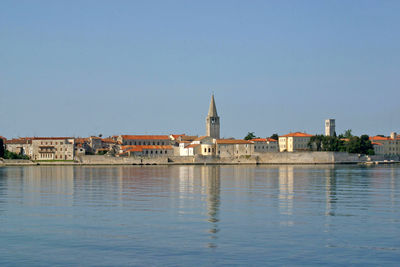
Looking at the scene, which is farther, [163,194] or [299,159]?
[299,159]

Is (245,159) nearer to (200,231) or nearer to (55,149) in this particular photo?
(55,149)

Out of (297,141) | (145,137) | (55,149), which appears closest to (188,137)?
(145,137)

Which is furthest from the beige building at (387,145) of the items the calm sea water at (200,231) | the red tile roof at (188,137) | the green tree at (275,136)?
the calm sea water at (200,231)

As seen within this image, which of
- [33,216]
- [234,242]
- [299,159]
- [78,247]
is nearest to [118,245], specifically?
[78,247]

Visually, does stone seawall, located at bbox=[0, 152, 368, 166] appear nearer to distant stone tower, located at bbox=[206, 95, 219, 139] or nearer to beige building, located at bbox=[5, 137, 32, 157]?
distant stone tower, located at bbox=[206, 95, 219, 139]

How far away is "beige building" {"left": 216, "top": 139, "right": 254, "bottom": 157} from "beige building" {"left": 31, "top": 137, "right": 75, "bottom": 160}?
24.1 metres

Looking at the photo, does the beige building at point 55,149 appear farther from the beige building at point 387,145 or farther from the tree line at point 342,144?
the beige building at point 387,145

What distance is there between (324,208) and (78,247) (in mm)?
9596

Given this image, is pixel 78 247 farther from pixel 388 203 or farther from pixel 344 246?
pixel 388 203

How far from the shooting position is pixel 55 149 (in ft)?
307

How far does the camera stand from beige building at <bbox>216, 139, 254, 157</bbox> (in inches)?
3684

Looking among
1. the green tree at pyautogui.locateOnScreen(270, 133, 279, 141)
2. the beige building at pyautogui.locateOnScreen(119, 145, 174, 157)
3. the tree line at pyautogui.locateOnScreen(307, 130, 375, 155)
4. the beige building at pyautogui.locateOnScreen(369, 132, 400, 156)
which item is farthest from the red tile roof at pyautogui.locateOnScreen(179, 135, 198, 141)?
the beige building at pyautogui.locateOnScreen(369, 132, 400, 156)

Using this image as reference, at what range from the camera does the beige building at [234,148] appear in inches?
3684

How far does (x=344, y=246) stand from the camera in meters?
12.6
